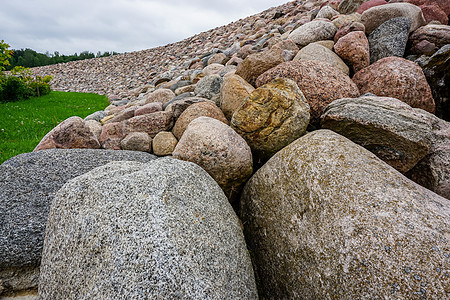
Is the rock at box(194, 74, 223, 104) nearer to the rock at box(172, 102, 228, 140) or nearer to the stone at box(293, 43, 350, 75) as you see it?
the rock at box(172, 102, 228, 140)

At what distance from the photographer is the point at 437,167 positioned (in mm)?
2854

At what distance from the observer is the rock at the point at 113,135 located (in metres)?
4.71

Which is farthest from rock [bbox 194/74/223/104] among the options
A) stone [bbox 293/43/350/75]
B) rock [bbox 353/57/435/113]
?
rock [bbox 353/57/435/113]

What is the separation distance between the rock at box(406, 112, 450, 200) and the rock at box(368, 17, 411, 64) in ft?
8.17

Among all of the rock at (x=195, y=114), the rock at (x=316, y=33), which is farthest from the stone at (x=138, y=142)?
the rock at (x=316, y=33)

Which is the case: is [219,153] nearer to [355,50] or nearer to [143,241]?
[143,241]

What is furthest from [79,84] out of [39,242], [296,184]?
[296,184]

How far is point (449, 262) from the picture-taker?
5.29 ft

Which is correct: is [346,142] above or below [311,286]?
above

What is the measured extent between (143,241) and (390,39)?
6060 millimetres

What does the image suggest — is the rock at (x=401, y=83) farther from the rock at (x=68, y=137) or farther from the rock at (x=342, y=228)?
the rock at (x=68, y=137)

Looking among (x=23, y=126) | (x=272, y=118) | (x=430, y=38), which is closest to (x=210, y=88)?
(x=272, y=118)

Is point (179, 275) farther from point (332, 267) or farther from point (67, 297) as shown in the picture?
point (332, 267)

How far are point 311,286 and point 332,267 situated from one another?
273mm
